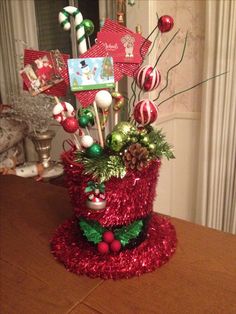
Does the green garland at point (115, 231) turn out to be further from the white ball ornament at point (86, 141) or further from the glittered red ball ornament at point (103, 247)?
the white ball ornament at point (86, 141)

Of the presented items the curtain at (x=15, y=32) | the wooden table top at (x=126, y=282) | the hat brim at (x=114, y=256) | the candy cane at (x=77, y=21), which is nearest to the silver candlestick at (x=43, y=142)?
the curtain at (x=15, y=32)

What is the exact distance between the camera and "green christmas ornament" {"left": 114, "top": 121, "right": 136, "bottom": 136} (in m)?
0.58

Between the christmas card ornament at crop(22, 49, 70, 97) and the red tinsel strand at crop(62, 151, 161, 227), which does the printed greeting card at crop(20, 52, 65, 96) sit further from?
the red tinsel strand at crop(62, 151, 161, 227)

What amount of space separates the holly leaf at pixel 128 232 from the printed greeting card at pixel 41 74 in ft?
1.15

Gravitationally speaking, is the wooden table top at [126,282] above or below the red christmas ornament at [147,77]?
below

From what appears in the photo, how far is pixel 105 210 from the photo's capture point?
0.58 meters

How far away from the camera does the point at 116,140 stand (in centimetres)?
56

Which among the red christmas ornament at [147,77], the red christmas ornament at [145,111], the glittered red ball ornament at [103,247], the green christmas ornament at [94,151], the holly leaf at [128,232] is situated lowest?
the glittered red ball ornament at [103,247]

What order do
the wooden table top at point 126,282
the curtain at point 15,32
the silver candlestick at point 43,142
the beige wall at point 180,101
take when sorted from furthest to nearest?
the curtain at point 15,32, the silver candlestick at point 43,142, the beige wall at point 180,101, the wooden table top at point 126,282

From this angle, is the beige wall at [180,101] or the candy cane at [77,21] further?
the beige wall at [180,101]

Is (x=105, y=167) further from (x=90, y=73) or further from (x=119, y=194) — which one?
(x=90, y=73)

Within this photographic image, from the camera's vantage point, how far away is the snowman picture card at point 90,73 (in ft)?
1.87

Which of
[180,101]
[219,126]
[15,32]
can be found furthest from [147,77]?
[15,32]

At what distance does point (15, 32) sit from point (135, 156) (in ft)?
5.54
